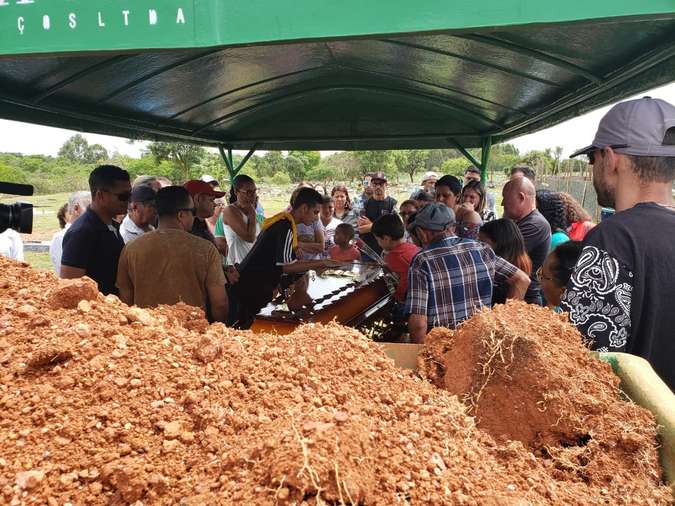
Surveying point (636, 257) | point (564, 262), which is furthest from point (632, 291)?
point (564, 262)

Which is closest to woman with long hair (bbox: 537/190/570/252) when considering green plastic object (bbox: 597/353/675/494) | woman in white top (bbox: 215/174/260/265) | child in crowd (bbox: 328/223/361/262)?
child in crowd (bbox: 328/223/361/262)

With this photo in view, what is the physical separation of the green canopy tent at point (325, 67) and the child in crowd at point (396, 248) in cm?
144

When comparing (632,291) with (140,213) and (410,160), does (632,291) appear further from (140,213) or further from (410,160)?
(410,160)

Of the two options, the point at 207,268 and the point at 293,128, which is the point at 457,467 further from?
the point at 293,128

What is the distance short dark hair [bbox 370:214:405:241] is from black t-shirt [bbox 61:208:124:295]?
1979 millimetres

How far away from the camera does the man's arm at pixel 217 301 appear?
271 cm

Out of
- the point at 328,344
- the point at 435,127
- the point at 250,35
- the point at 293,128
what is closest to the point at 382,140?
the point at 435,127

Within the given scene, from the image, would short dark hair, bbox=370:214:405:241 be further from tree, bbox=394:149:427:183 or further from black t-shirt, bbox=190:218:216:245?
tree, bbox=394:149:427:183

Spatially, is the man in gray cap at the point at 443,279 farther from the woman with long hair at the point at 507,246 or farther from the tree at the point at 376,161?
the tree at the point at 376,161

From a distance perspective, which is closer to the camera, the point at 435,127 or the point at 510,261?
the point at 510,261

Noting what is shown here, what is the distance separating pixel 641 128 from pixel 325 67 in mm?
3876

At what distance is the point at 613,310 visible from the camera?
1.30m

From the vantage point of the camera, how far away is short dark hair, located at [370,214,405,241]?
12.2 ft

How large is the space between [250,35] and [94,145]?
51322 millimetres
